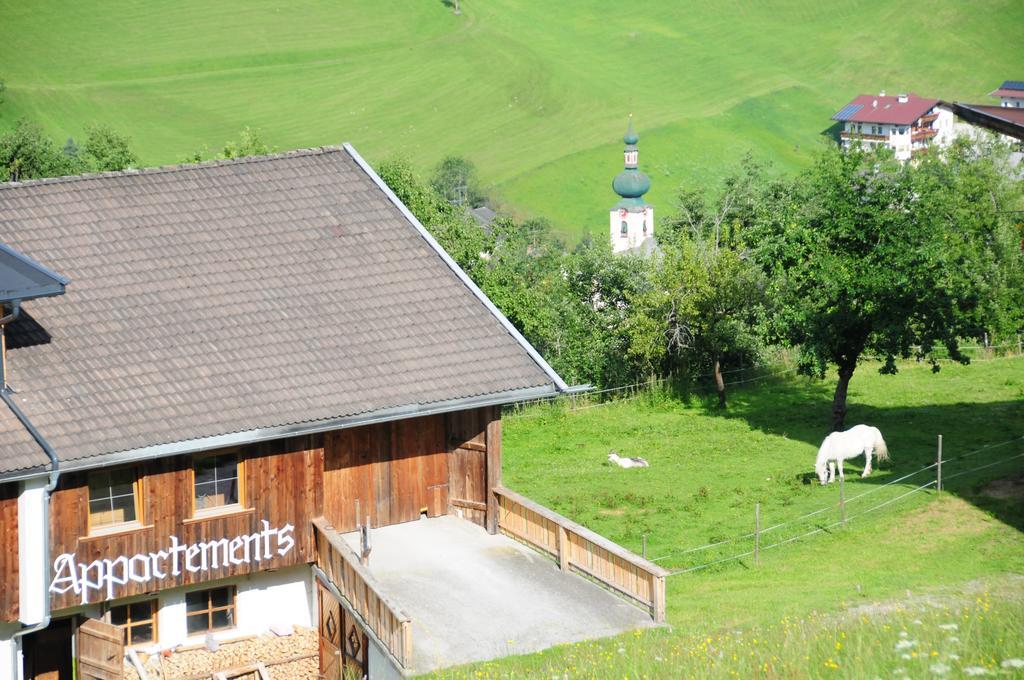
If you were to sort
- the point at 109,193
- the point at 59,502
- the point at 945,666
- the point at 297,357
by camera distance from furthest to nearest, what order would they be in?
1. the point at 109,193
2. the point at 297,357
3. the point at 59,502
4. the point at 945,666

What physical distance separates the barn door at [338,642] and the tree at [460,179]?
84638 mm

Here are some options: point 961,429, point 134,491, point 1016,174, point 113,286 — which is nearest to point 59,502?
point 134,491

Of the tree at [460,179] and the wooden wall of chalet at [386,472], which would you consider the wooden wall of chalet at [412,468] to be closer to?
the wooden wall of chalet at [386,472]

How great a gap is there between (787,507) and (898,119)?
392 feet

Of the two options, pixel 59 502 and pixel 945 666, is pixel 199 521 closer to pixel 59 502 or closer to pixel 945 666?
pixel 59 502

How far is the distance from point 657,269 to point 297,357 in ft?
97.9

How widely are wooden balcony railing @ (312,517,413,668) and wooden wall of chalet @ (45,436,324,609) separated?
51cm

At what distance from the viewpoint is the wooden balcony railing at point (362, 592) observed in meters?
18.6

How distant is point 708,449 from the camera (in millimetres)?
39625

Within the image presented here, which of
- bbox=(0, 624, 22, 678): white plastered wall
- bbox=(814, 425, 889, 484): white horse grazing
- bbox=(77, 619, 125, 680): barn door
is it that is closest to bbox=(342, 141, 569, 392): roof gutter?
bbox=(77, 619, 125, 680): barn door

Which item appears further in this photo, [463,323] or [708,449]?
[708,449]

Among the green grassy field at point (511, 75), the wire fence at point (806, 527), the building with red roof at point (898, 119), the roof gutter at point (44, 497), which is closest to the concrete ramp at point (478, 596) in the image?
the roof gutter at point (44, 497)

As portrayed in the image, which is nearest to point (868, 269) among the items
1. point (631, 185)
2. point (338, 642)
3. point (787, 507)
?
point (787, 507)

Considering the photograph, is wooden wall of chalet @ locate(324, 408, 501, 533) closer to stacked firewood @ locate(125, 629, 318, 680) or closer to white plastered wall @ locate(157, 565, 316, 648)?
white plastered wall @ locate(157, 565, 316, 648)
